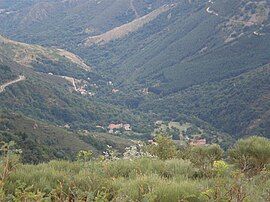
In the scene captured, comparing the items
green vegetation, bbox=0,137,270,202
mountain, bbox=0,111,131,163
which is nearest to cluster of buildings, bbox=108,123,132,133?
mountain, bbox=0,111,131,163

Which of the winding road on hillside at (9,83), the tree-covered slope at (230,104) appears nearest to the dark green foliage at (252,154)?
the winding road on hillside at (9,83)

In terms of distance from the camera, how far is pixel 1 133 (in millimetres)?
56812

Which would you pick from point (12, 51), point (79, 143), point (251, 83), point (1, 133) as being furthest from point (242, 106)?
point (1, 133)

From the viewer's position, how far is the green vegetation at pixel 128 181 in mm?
6129

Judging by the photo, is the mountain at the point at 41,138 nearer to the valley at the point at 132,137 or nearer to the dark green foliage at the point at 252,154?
the valley at the point at 132,137

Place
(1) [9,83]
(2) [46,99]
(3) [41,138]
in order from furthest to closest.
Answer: (2) [46,99], (1) [9,83], (3) [41,138]

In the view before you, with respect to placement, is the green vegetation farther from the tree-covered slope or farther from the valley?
the tree-covered slope

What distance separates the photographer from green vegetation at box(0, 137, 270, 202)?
613 cm

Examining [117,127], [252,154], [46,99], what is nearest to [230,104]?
[117,127]

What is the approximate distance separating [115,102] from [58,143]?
113388mm

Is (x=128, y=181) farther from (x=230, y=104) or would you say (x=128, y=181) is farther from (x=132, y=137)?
(x=230, y=104)

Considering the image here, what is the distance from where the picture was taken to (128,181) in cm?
760

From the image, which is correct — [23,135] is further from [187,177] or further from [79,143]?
[187,177]

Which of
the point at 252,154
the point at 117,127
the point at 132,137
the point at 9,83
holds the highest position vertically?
the point at 252,154
